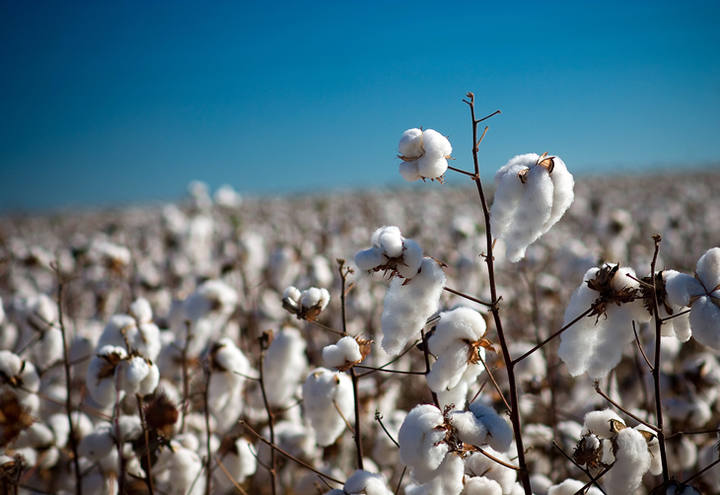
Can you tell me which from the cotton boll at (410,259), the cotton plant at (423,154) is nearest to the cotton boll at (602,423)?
the cotton boll at (410,259)

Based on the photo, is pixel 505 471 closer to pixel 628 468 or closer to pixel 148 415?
pixel 628 468

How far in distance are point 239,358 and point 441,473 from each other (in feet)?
3.25

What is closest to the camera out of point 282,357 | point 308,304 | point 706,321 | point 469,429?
point 706,321

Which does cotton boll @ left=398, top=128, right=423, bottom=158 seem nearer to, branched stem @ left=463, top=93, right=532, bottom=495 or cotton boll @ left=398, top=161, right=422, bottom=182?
cotton boll @ left=398, top=161, right=422, bottom=182

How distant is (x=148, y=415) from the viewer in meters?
1.87

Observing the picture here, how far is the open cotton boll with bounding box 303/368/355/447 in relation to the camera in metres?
1.56

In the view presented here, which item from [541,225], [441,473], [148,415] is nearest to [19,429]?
[148,415]

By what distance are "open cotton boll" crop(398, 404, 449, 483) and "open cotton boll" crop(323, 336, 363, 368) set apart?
247mm

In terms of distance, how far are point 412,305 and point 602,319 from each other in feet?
1.43

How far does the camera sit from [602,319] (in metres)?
1.16

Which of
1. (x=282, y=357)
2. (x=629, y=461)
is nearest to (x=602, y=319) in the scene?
(x=629, y=461)

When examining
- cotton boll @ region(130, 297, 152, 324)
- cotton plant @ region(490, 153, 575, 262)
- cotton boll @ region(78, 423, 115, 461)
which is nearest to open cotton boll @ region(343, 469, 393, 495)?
cotton plant @ region(490, 153, 575, 262)

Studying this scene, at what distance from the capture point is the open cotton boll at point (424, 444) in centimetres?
106

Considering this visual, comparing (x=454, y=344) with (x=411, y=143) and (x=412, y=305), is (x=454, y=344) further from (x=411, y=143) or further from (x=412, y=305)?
(x=411, y=143)
